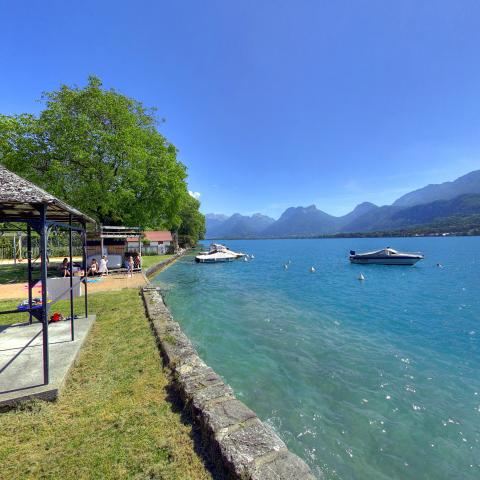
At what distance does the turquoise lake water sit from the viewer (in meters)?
5.10

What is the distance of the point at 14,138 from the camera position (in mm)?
20234

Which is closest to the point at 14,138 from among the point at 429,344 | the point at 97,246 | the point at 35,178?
the point at 35,178

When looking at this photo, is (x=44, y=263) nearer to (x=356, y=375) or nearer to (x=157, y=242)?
(x=356, y=375)

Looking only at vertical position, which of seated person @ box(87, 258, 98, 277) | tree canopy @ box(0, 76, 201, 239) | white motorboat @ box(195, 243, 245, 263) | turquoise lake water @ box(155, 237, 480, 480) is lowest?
turquoise lake water @ box(155, 237, 480, 480)

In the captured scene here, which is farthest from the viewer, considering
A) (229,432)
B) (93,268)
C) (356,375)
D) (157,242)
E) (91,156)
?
(157,242)

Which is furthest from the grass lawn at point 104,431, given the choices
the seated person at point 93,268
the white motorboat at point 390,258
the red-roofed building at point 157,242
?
the red-roofed building at point 157,242

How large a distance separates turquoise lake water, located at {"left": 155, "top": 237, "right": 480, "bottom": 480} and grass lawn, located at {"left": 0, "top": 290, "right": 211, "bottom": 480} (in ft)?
8.10

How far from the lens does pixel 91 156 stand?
69.8 feet

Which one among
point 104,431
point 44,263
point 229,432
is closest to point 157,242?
point 44,263

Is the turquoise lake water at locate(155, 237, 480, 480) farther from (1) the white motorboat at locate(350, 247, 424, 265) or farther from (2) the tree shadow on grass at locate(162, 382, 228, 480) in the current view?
(1) the white motorboat at locate(350, 247, 424, 265)

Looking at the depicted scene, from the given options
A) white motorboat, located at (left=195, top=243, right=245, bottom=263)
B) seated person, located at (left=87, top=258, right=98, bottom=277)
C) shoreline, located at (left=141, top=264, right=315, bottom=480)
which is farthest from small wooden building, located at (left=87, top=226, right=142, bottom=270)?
white motorboat, located at (left=195, top=243, right=245, bottom=263)

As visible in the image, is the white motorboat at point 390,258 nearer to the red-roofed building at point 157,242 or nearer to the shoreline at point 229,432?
the red-roofed building at point 157,242

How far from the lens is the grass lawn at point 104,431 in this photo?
3.46 m

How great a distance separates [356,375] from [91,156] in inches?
934
